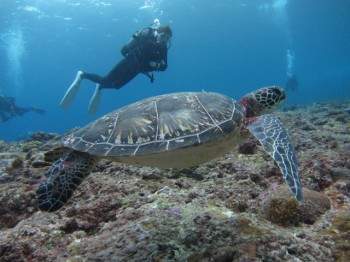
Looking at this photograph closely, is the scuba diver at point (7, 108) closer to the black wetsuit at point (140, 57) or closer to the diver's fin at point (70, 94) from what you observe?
the diver's fin at point (70, 94)

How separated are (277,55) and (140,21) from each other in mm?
54675

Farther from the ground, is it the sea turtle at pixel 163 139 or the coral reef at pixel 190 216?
the sea turtle at pixel 163 139

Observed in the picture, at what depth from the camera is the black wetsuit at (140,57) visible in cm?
1153

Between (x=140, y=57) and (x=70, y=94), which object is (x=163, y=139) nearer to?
(x=140, y=57)

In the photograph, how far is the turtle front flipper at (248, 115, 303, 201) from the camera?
2.60m

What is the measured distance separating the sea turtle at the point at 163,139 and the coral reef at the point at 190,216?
436mm

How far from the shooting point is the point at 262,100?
14.5 feet

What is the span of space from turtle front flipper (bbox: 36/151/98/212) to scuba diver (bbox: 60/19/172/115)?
7930 millimetres

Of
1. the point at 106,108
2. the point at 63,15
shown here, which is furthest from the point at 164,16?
the point at 106,108

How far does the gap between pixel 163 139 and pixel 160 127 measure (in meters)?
0.23

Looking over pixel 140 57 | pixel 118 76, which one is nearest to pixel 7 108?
pixel 118 76

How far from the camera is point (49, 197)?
300 centimetres

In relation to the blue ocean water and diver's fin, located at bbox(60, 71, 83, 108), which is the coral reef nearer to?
diver's fin, located at bbox(60, 71, 83, 108)

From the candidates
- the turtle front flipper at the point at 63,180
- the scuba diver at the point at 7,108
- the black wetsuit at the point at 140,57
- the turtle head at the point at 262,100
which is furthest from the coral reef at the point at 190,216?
the scuba diver at the point at 7,108
